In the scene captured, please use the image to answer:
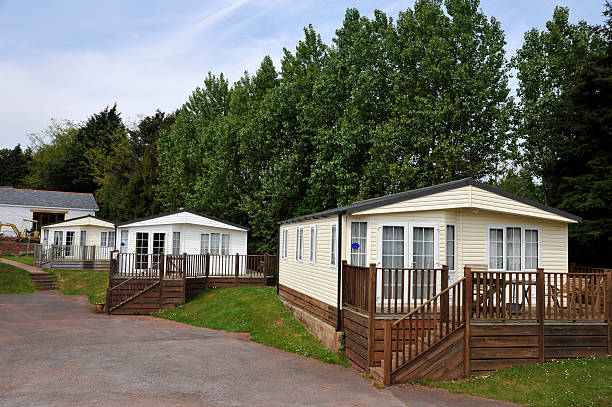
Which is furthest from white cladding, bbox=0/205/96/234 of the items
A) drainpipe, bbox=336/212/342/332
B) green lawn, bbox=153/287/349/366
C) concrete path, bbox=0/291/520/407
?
drainpipe, bbox=336/212/342/332

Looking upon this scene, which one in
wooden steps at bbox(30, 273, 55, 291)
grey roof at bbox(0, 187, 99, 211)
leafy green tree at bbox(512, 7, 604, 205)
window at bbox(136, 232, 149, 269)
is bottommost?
wooden steps at bbox(30, 273, 55, 291)

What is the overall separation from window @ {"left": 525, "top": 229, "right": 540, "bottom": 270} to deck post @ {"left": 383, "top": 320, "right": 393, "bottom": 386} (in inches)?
216

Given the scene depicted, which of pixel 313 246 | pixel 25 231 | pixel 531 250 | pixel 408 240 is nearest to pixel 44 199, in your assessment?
pixel 25 231

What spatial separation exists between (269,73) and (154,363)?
89.2ft

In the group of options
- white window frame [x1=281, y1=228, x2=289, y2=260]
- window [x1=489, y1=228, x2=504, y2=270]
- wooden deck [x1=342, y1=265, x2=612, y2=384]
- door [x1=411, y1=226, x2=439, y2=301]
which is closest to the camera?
wooden deck [x1=342, y1=265, x2=612, y2=384]

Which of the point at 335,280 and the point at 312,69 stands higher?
the point at 312,69

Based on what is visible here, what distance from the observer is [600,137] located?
1942cm

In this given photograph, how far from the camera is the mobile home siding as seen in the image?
43.3 ft

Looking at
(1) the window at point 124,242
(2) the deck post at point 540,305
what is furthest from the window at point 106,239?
(2) the deck post at point 540,305

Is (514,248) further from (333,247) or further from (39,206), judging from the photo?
(39,206)

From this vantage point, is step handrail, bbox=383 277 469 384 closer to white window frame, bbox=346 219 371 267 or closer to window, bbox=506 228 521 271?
white window frame, bbox=346 219 371 267

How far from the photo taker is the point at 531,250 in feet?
42.4

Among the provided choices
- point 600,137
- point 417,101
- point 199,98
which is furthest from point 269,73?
point 600,137

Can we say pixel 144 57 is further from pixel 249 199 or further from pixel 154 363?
pixel 154 363
